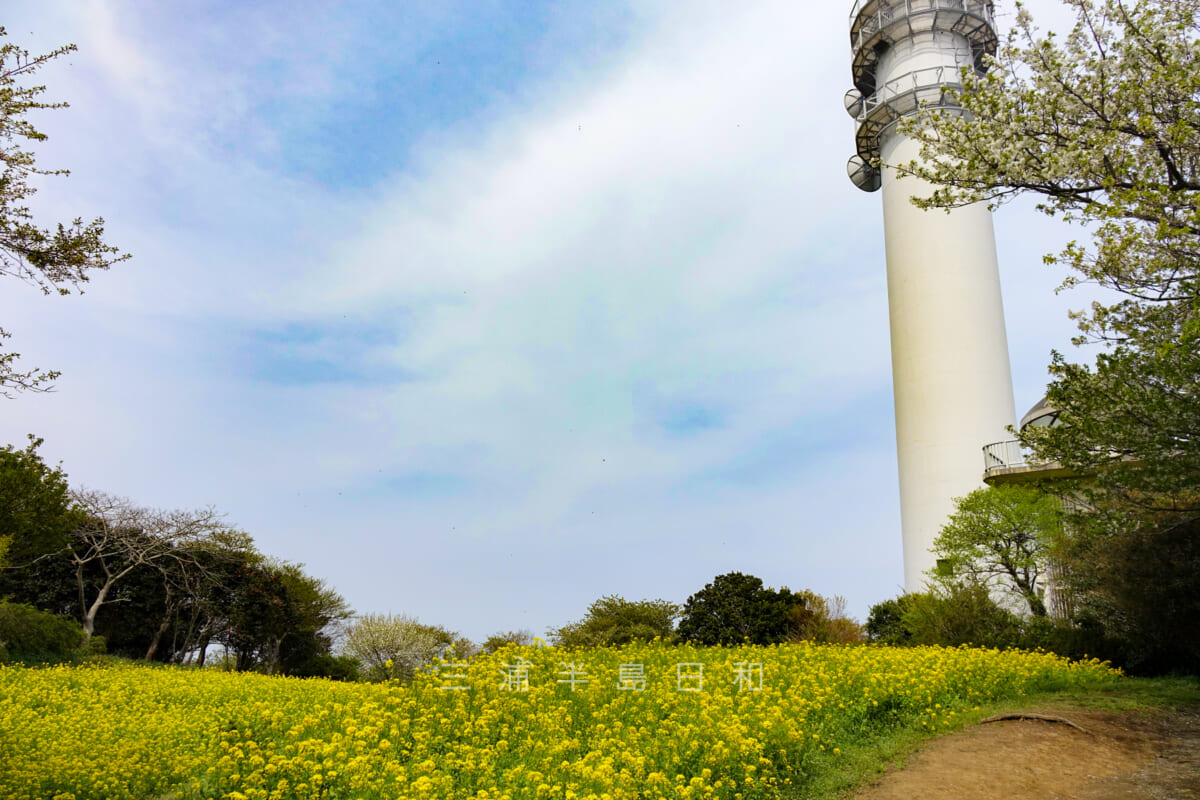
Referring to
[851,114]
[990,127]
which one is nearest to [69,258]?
[990,127]

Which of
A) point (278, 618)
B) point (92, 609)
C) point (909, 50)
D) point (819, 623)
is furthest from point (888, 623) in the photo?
point (92, 609)

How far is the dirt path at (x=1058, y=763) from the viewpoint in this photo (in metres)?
6.15

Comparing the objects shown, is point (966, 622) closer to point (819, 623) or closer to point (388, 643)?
point (819, 623)

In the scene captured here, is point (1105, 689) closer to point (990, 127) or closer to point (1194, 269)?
point (1194, 269)

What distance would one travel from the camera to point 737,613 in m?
18.6

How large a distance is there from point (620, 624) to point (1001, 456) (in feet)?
38.0

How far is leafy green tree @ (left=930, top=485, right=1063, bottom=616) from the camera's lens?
16672mm

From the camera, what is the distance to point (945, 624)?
1528 centimetres

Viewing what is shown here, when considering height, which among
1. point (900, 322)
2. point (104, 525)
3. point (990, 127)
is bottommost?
point (104, 525)

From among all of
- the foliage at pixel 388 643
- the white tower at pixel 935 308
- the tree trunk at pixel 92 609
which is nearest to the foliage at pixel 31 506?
the tree trunk at pixel 92 609

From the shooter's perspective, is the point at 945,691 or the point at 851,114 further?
the point at 851,114

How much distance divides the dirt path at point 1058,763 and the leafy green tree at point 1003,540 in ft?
28.5

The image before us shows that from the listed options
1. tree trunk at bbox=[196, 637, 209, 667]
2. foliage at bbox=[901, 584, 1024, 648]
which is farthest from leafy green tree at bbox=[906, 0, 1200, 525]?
tree trunk at bbox=[196, 637, 209, 667]

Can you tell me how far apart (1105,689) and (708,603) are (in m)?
10.1
